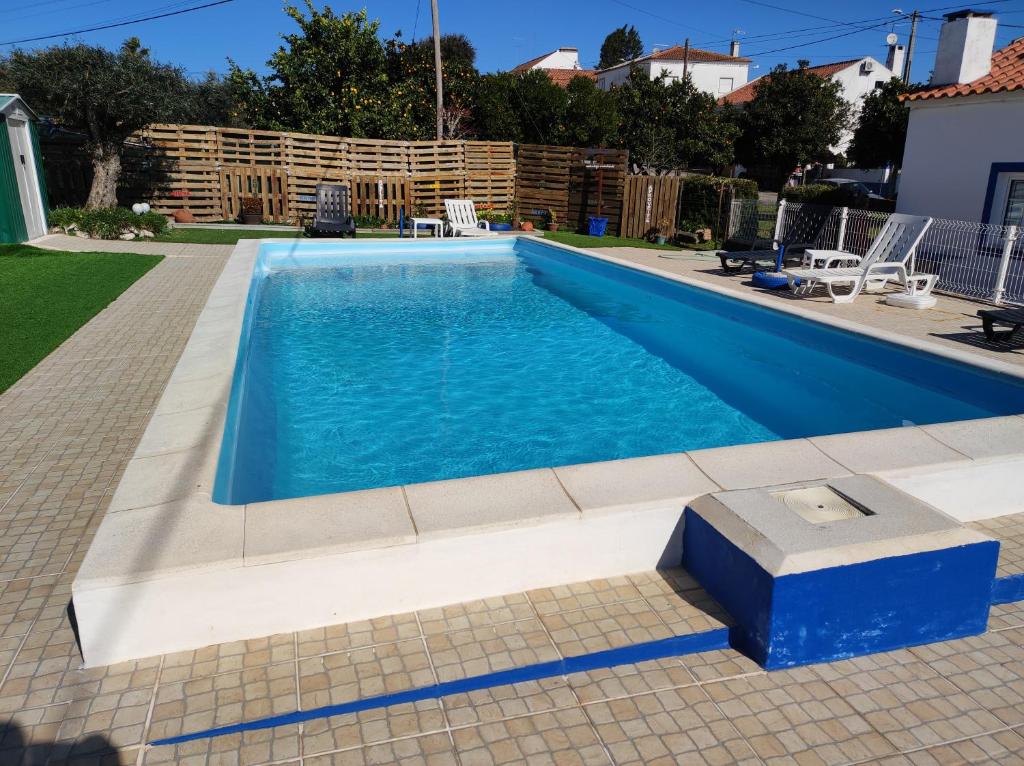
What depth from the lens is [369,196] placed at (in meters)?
18.0

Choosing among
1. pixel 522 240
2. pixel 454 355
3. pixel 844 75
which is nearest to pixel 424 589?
pixel 454 355

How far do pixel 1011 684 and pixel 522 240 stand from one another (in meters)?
13.4

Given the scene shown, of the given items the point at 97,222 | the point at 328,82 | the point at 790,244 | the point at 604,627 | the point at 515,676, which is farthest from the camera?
the point at 328,82

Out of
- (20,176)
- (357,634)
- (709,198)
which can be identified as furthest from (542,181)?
(357,634)

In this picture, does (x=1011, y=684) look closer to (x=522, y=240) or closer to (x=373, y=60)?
(x=522, y=240)

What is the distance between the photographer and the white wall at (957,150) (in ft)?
32.9

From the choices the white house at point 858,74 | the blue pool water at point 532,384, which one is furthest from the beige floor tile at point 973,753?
the white house at point 858,74

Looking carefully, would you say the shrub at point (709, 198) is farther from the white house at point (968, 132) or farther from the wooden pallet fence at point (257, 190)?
the wooden pallet fence at point (257, 190)

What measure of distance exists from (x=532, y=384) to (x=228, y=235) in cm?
1055

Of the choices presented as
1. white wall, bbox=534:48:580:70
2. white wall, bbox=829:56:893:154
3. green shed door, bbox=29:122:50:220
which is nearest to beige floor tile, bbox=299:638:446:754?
green shed door, bbox=29:122:50:220

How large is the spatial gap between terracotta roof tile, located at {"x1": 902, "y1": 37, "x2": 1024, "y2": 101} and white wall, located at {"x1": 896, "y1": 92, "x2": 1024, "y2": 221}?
3.8 inches

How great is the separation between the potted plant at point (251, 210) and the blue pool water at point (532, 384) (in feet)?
22.8

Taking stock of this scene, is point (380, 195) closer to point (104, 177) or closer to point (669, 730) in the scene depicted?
point (104, 177)

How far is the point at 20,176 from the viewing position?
12281mm
